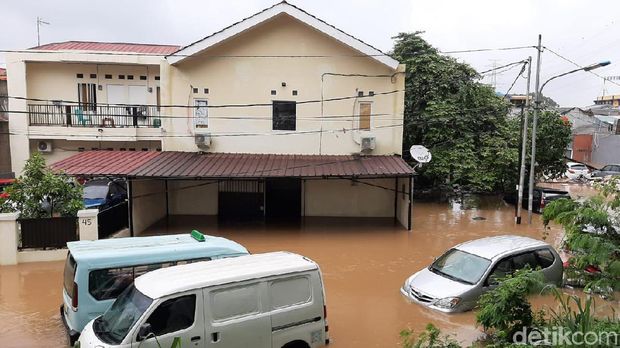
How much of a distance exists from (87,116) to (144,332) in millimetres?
18344

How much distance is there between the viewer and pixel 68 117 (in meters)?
21.0

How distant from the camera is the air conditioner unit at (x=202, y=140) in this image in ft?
55.8

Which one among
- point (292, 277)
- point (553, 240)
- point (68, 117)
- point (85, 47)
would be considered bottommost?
point (553, 240)

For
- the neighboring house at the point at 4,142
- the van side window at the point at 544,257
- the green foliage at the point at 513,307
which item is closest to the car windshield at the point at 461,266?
the van side window at the point at 544,257

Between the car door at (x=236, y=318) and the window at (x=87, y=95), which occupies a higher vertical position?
the window at (x=87, y=95)

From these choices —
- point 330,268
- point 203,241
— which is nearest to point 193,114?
point 330,268

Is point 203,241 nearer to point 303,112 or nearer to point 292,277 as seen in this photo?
point 292,277

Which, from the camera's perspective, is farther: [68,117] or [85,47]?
[85,47]

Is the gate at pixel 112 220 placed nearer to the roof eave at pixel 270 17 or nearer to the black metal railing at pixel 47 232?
the black metal railing at pixel 47 232

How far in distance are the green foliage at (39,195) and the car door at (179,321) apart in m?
8.12

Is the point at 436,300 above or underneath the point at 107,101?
underneath

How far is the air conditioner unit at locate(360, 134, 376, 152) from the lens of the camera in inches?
682

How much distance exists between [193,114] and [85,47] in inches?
395

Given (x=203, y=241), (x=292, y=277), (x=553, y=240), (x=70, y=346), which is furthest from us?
(x=553, y=240)
